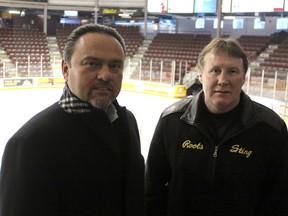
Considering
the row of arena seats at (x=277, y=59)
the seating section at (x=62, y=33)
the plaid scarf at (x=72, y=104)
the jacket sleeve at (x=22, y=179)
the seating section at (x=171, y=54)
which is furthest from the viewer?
the seating section at (x=62, y=33)

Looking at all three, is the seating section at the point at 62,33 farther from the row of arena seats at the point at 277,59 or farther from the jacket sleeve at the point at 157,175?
the jacket sleeve at the point at 157,175

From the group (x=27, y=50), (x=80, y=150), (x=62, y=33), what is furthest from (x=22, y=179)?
(x=62, y=33)

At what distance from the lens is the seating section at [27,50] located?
16.8m

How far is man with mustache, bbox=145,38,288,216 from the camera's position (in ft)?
6.49

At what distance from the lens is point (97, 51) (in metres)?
1.56

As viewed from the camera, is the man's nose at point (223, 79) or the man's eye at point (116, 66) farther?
the man's nose at point (223, 79)

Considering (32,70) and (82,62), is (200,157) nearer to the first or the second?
(82,62)

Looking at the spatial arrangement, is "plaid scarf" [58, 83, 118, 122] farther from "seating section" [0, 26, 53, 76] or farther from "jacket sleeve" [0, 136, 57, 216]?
"seating section" [0, 26, 53, 76]

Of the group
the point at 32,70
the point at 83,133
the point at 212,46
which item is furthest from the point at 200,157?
the point at 32,70

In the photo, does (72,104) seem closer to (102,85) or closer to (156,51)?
(102,85)

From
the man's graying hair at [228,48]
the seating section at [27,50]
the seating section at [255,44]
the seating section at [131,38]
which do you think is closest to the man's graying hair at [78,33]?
the man's graying hair at [228,48]

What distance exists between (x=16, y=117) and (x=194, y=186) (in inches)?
311

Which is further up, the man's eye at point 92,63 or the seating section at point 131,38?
the seating section at point 131,38

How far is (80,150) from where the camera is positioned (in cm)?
149
